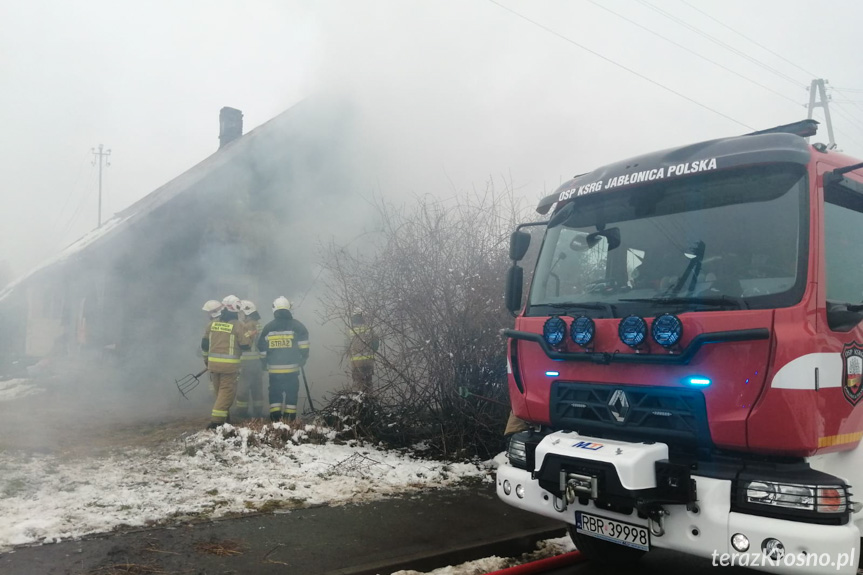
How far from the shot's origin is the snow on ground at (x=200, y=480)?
445 centimetres

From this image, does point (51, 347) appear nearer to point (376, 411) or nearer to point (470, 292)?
point (376, 411)

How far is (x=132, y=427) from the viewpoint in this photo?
844cm

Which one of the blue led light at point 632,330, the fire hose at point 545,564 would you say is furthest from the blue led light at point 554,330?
the fire hose at point 545,564

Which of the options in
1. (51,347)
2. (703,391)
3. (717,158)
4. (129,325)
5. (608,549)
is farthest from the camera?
(51,347)

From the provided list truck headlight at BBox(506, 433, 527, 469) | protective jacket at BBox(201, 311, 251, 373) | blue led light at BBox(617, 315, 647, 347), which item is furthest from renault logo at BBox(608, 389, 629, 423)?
protective jacket at BBox(201, 311, 251, 373)

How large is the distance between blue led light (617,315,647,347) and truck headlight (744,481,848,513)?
2.84ft

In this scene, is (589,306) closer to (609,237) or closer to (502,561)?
(609,237)

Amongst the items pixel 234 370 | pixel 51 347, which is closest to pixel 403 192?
pixel 234 370

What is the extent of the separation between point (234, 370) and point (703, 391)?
6.47 metres

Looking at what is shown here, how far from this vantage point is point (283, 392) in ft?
27.2

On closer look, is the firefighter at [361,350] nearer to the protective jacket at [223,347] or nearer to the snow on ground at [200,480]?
the snow on ground at [200,480]

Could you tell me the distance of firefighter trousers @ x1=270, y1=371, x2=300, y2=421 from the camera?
8234mm

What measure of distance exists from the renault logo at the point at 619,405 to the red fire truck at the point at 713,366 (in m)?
0.01

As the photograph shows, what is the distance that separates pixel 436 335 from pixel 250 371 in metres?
4.11
